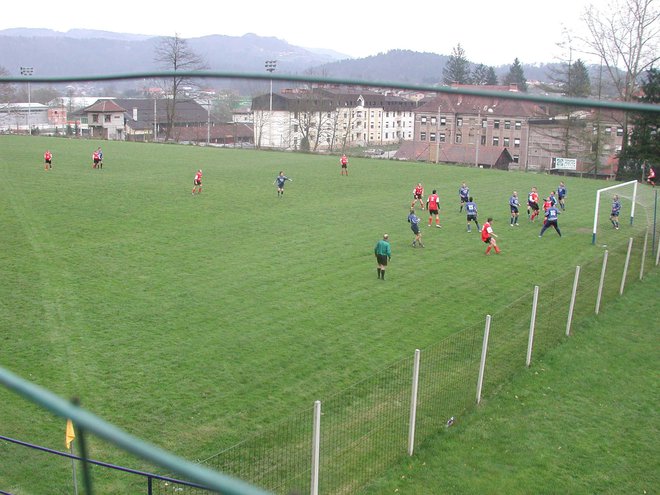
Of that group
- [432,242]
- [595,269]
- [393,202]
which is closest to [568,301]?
[595,269]

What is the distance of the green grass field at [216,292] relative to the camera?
984cm

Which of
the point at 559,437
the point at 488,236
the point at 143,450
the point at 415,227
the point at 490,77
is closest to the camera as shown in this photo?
the point at 143,450

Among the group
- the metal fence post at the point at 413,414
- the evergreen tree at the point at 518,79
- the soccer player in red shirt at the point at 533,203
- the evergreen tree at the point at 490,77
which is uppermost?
the evergreen tree at the point at 490,77

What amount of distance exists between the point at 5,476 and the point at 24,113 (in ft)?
127

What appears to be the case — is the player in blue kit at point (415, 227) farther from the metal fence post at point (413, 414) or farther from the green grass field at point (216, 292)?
the metal fence post at point (413, 414)

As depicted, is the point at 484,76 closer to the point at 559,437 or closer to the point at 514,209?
the point at 514,209

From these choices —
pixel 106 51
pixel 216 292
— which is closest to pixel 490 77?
pixel 106 51

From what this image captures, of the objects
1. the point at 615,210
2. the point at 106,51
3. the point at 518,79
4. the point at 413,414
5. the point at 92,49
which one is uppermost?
the point at 92,49

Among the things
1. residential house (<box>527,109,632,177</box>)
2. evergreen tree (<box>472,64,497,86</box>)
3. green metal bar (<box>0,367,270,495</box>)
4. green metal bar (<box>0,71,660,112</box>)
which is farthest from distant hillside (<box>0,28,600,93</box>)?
evergreen tree (<box>472,64,497,86</box>)

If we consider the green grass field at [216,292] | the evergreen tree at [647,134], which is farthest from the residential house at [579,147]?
the green grass field at [216,292]

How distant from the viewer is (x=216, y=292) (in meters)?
15.9

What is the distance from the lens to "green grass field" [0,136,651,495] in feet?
32.3

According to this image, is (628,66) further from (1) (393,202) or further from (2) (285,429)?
(2) (285,429)

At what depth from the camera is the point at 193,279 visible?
1703 cm
